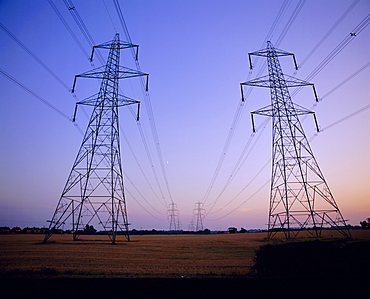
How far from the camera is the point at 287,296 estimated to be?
13.3 ft

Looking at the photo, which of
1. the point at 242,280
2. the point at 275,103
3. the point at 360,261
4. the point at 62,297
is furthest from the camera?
the point at 275,103

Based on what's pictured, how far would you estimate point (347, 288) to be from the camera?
13.4ft

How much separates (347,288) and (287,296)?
1054mm

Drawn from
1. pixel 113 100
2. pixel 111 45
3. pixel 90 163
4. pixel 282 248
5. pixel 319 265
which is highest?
pixel 111 45

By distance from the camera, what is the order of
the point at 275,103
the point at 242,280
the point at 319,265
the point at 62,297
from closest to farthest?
the point at 62,297 → the point at 242,280 → the point at 319,265 → the point at 275,103

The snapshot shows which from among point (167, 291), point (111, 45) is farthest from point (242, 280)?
point (111, 45)

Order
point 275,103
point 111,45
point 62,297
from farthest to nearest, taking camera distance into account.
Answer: point 111,45 < point 275,103 < point 62,297

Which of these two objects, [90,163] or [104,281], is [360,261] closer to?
[104,281]

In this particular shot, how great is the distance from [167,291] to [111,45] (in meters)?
41.0

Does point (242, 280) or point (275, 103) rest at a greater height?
point (275, 103)

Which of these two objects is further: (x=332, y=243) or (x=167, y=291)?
(x=332, y=243)

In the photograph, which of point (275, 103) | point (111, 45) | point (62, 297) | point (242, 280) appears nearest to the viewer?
point (62, 297)

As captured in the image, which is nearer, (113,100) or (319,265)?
(319,265)

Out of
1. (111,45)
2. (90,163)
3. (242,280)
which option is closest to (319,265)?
(242,280)
